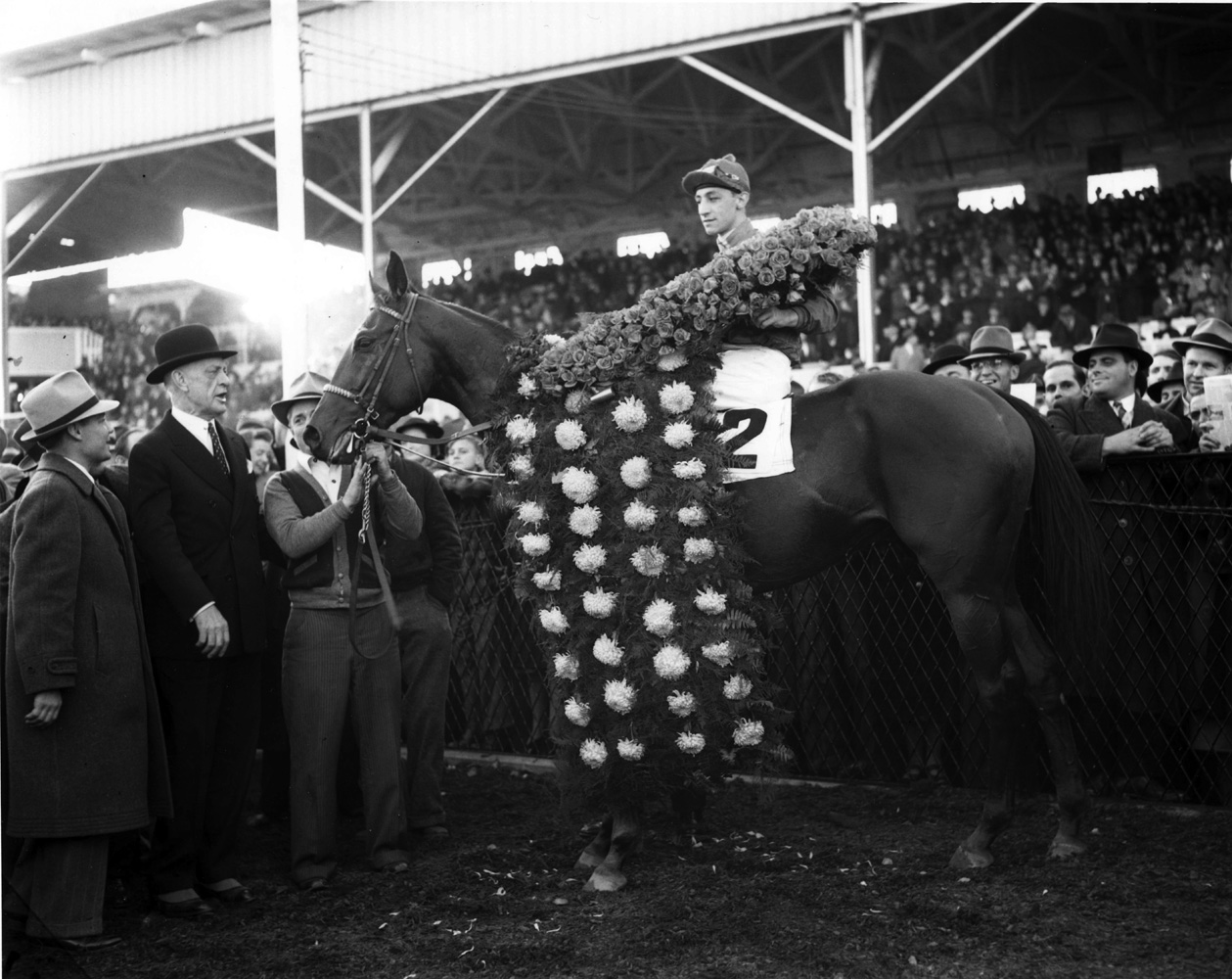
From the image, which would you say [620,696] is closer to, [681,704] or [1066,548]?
[681,704]

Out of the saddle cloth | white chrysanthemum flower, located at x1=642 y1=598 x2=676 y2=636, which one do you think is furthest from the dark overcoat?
the saddle cloth

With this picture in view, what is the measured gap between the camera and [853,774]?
222 inches

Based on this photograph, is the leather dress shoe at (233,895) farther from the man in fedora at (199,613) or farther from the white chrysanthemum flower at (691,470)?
the white chrysanthemum flower at (691,470)

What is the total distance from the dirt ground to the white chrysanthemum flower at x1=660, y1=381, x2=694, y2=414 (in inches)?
58.9

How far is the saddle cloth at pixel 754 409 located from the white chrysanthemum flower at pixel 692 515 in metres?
0.17

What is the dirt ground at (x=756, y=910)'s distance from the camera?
3422 mm

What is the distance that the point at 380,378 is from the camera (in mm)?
4559

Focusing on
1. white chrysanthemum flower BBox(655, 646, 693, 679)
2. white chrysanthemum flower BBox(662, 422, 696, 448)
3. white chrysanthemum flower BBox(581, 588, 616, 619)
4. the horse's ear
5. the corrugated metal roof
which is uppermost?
the corrugated metal roof

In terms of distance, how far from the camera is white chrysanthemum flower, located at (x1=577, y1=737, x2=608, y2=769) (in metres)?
4.26

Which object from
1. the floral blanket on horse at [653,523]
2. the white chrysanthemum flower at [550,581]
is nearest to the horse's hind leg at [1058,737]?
the floral blanket on horse at [653,523]

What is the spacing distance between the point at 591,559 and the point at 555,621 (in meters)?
0.27

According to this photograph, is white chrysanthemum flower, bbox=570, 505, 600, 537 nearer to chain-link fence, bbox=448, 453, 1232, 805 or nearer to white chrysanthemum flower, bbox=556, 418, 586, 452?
white chrysanthemum flower, bbox=556, 418, 586, 452

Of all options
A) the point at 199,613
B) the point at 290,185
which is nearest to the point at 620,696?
the point at 199,613

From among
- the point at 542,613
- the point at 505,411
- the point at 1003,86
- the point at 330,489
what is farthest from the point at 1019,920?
the point at 1003,86
